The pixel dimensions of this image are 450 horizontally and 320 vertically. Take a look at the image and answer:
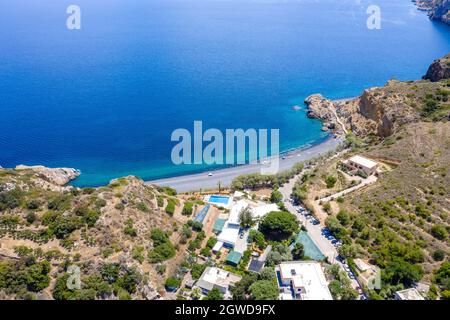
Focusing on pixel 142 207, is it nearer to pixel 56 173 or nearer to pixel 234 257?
pixel 234 257

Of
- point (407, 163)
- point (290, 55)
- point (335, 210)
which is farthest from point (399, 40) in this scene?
point (335, 210)

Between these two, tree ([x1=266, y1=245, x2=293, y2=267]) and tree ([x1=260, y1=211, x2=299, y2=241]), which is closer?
tree ([x1=266, y1=245, x2=293, y2=267])

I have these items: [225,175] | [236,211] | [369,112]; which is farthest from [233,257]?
[369,112]

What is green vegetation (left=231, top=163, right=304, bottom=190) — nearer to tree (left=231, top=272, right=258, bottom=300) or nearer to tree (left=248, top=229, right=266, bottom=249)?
tree (left=248, top=229, right=266, bottom=249)

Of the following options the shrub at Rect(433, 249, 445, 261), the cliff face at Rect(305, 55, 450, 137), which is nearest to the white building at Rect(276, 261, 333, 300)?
the shrub at Rect(433, 249, 445, 261)

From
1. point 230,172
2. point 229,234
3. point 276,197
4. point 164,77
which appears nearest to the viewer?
point 229,234

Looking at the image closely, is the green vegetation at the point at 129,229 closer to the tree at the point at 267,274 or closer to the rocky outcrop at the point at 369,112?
the tree at the point at 267,274
